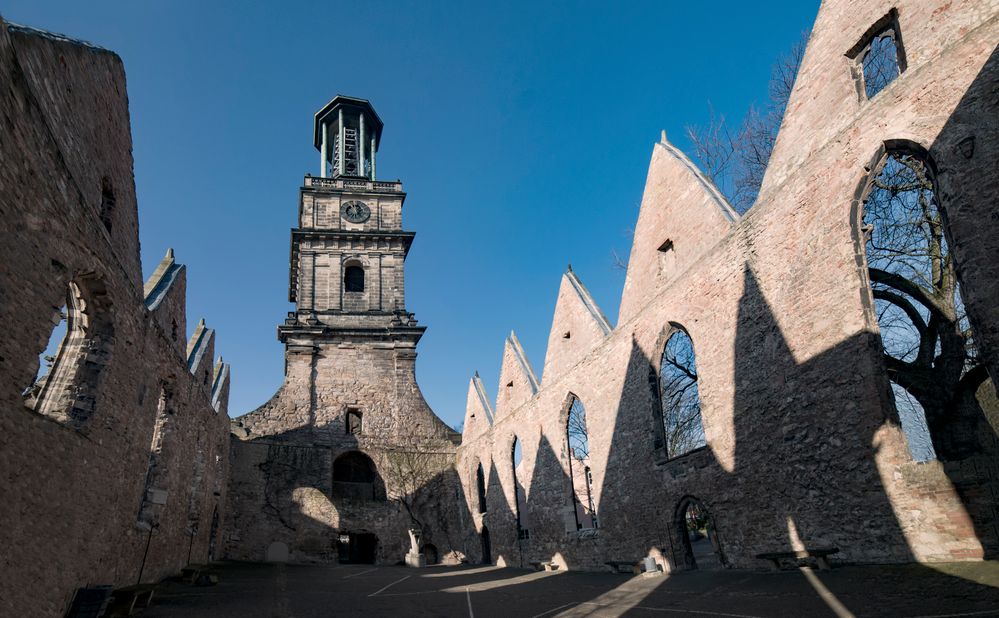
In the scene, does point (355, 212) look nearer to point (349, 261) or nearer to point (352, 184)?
point (352, 184)

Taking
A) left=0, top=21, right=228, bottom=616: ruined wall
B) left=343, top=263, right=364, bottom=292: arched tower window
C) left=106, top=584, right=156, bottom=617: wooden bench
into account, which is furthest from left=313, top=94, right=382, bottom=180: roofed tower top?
left=106, top=584, right=156, bottom=617: wooden bench

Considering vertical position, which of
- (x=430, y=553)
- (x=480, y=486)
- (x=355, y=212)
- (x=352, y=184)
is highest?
(x=352, y=184)

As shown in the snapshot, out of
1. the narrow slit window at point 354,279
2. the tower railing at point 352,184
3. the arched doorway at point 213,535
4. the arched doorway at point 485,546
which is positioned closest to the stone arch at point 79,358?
the arched doorway at point 213,535

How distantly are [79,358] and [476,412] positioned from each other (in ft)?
56.1

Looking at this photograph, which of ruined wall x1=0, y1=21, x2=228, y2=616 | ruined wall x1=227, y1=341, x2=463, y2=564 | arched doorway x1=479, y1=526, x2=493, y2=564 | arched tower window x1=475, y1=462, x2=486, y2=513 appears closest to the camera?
ruined wall x1=0, y1=21, x2=228, y2=616

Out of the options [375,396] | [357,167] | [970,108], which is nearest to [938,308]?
[970,108]

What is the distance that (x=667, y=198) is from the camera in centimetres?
1322

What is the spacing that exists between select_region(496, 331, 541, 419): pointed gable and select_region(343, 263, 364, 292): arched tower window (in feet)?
35.2

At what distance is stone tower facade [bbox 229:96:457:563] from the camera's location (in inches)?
886

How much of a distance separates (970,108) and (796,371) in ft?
12.9

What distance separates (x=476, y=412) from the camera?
79.9ft

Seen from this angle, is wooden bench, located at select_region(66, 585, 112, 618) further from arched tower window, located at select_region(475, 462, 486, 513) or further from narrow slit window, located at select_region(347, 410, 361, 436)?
narrow slit window, located at select_region(347, 410, 361, 436)

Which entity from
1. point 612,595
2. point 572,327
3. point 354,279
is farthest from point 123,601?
point 354,279

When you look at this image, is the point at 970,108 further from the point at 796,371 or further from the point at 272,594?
the point at 272,594
